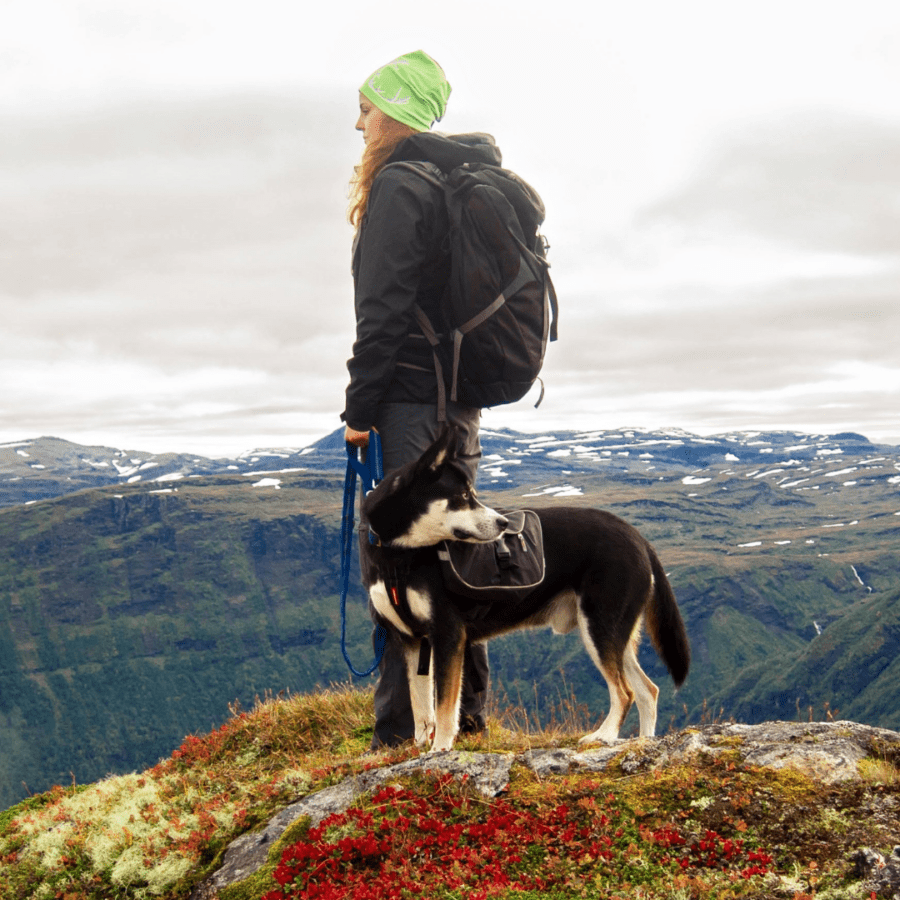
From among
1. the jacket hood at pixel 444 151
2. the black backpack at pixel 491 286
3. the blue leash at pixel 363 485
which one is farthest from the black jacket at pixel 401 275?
the blue leash at pixel 363 485

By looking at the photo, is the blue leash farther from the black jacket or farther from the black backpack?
the black backpack

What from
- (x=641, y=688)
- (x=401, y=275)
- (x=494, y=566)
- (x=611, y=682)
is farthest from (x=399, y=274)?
(x=641, y=688)

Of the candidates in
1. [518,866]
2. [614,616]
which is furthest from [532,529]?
[518,866]

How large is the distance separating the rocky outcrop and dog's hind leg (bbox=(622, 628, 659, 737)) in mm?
1393

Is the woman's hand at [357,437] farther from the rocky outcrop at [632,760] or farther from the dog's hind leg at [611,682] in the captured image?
the rocky outcrop at [632,760]

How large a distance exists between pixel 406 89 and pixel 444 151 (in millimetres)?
770

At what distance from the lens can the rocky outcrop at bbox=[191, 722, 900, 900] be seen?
17.6 feet

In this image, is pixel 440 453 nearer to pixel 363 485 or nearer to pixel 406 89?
pixel 363 485

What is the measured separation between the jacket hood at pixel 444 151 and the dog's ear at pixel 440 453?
2.58 m

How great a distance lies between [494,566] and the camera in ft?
22.4

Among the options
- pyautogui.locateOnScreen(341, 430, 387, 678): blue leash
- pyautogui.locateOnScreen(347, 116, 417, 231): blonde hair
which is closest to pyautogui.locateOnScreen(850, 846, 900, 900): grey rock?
pyautogui.locateOnScreen(341, 430, 387, 678): blue leash

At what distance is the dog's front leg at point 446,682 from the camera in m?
6.74

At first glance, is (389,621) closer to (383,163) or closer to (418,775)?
(418,775)

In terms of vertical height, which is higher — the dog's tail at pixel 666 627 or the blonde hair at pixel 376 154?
the blonde hair at pixel 376 154
